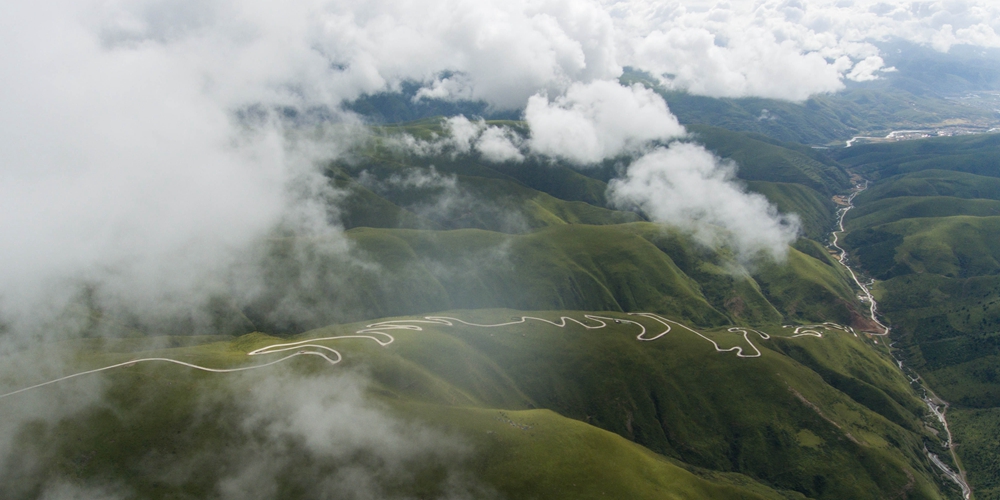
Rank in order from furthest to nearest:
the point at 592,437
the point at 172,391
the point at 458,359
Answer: the point at 458,359, the point at 592,437, the point at 172,391

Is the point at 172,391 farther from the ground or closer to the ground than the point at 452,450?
farther from the ground

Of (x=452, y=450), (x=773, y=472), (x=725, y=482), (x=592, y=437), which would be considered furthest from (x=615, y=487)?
(x=773, y=472)

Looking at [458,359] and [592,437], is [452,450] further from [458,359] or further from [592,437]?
[458,359]

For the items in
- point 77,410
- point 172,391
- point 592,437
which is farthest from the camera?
point 592,437

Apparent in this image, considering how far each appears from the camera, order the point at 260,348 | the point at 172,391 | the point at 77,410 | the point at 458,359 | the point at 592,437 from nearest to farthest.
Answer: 1. the point at 77,410
2. the point at 172,391
3. the point at 592,437
4. the point at 260,348
5. the point at 458,359

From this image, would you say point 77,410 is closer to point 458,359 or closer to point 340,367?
point 340,367

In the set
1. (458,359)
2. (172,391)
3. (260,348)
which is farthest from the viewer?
(458,359)

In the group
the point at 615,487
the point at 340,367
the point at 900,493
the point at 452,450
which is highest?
the point at 340,367

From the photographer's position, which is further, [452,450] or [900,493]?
[900,493]

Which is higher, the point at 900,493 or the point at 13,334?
the point at 13,334

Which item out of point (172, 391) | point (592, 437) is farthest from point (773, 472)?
point (172, 391)
